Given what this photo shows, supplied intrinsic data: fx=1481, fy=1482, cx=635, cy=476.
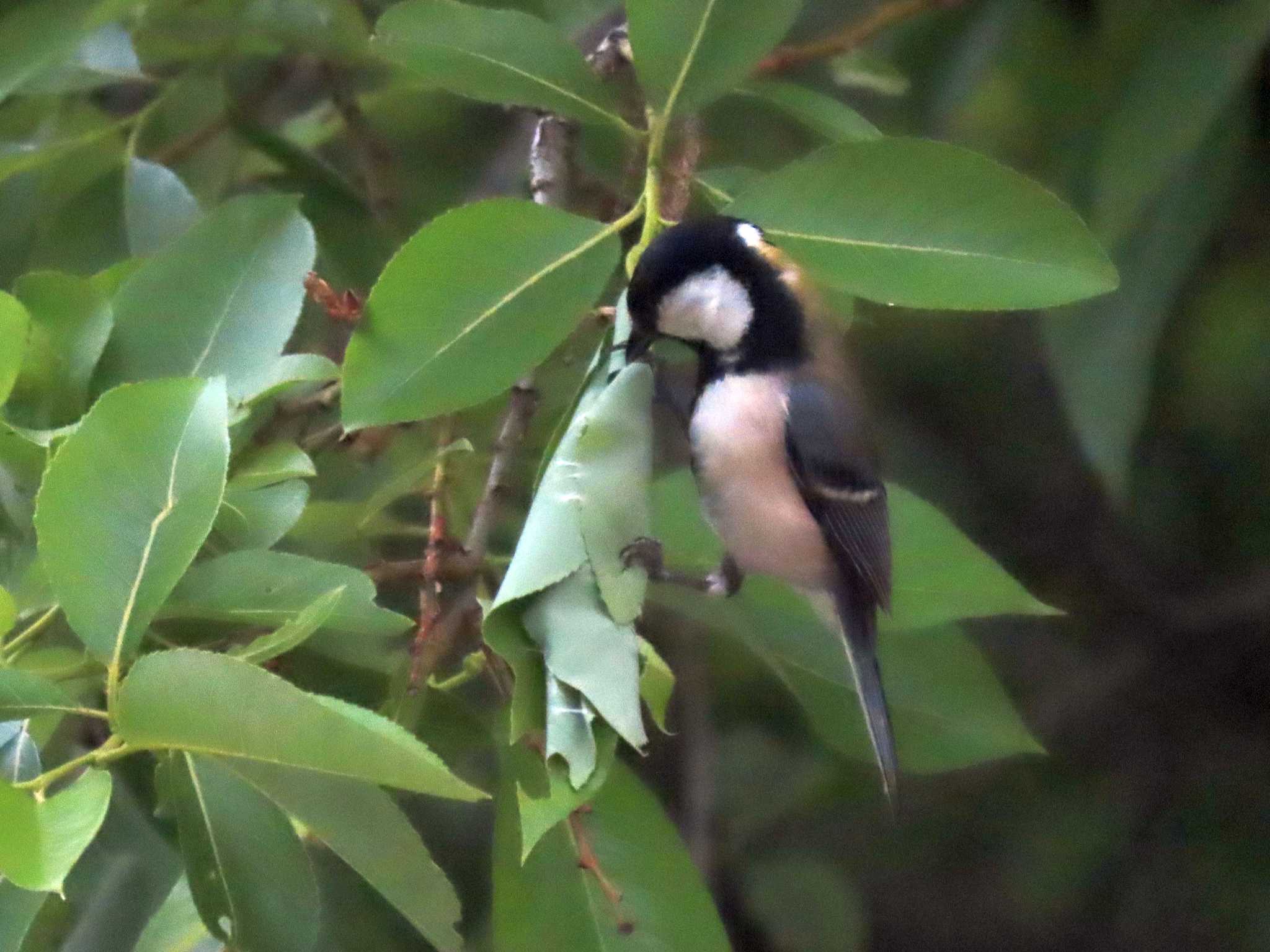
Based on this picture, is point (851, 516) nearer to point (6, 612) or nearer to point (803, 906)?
point (6, 612)

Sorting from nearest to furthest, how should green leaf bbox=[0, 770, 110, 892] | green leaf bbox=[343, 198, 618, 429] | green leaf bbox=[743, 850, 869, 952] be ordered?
green leaf bbox=[0, 770, 110, 892] < green leaf bbox=[343, 198, 618, 429] < green leaf bbox=[743, 850, 869, 952]

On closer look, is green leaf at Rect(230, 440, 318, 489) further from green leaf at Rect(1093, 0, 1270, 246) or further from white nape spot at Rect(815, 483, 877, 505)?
green leaf at Rect(1093, 0, 1270, 246)

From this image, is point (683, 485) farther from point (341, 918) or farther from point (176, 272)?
point (341, 918)

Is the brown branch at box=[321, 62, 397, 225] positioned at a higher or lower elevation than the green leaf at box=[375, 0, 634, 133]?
lower

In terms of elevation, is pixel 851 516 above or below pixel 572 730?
below

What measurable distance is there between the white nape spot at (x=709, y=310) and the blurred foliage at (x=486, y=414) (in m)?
0.05

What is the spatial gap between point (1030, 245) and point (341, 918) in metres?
0.95

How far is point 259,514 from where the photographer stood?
89 centimetres

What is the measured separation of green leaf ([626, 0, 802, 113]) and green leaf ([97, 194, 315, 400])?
0.85 feet

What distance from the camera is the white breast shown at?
3.74ft

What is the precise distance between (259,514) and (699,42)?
41cm

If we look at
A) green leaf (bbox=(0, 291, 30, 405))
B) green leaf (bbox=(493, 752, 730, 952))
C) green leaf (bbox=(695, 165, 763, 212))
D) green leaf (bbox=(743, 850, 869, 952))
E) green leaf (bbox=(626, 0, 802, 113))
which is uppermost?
green leaf (bbox=(626, 0, 802, 113))

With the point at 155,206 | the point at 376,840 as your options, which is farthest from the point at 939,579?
the point at 155,206

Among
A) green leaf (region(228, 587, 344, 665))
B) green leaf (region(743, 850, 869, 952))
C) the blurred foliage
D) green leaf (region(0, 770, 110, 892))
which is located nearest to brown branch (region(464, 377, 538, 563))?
the blurred foliage
